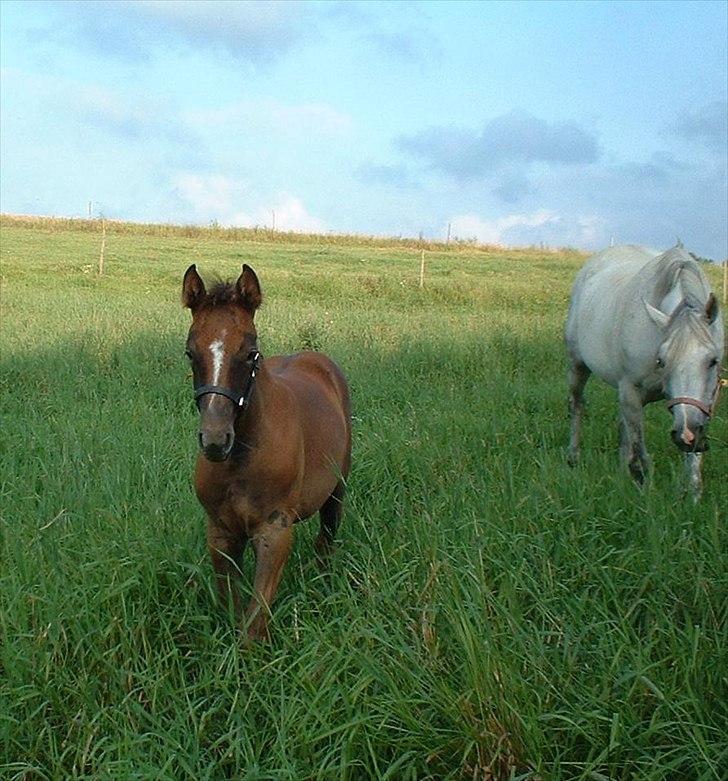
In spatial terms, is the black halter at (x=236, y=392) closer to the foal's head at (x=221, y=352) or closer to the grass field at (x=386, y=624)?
the foal's head at (x=221, y=352)

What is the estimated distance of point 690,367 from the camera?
518 centimetres

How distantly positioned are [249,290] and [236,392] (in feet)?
1.47

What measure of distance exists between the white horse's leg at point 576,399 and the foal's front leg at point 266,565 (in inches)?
160

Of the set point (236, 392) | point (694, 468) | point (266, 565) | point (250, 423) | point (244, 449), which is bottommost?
point (266, 565)

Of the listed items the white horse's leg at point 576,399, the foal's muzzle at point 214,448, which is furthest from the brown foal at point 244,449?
the white horse's leg at point 576,399

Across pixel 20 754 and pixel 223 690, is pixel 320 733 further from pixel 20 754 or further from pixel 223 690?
pixel 20 754

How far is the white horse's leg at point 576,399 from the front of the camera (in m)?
7.43

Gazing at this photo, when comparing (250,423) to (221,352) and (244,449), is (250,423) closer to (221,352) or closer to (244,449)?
(244,449)

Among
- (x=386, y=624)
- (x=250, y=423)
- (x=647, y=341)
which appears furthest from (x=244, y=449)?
(x=647, y=341)

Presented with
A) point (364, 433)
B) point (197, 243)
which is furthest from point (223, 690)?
point (197, 243)

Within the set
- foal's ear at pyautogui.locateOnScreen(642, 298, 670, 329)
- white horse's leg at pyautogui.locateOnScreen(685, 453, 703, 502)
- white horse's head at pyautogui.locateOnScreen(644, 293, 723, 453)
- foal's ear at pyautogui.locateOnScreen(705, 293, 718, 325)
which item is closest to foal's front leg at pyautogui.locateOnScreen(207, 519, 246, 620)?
white horse's head at pyautogui.locateOnScreen(644, 293, 723, 453)

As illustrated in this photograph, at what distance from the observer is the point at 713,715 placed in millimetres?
2723

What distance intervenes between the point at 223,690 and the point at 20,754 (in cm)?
68

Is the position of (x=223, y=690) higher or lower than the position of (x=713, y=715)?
lower
